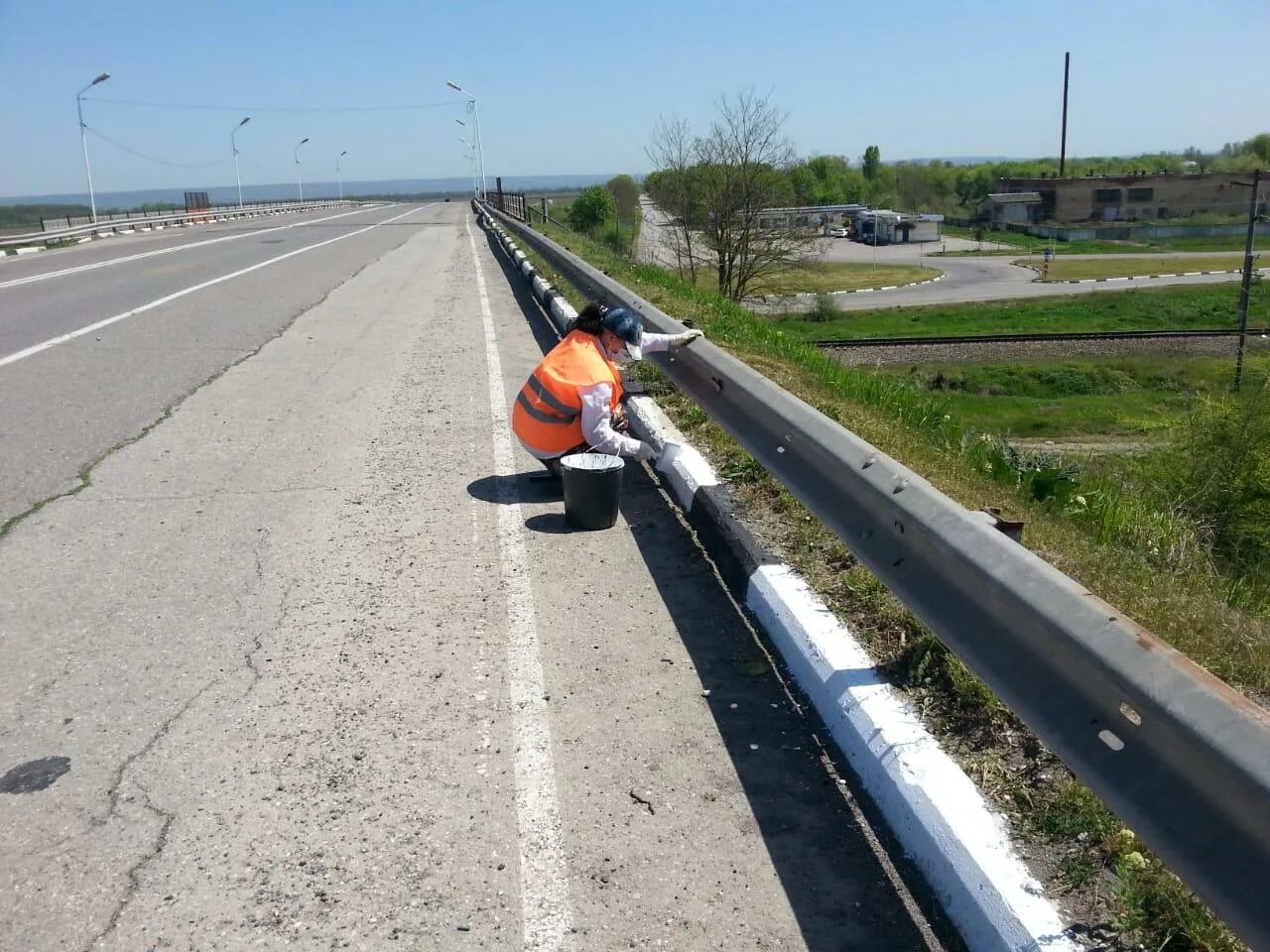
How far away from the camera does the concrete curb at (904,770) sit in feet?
8.21

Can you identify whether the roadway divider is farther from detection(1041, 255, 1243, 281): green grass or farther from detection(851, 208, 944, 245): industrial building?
detection(851, 208, 944, 245): industrial building

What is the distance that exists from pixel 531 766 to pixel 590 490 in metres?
2.41

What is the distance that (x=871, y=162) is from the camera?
16962 centimetres

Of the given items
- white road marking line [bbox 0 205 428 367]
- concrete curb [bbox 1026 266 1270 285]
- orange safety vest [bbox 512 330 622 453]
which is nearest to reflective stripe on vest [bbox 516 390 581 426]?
orange safety vest [bbox 512 330 622 453]

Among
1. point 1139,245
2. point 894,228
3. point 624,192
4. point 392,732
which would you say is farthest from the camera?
point 894,228

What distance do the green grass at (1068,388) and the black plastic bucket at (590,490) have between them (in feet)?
104

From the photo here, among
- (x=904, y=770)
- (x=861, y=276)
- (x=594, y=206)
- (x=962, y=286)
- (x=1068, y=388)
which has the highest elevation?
(x=594, y=206)

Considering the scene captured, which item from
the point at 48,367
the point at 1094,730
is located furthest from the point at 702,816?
the point at 48,367

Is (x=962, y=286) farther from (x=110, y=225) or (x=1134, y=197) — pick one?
(x=110, y=225)

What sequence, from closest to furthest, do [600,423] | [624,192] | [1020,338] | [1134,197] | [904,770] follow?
[904,770] < [600,423] < [1020,338] < [624,192] < [1134,197]

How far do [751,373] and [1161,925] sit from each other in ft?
12.5

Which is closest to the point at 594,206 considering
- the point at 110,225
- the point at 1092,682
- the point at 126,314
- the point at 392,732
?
the point at 110,225

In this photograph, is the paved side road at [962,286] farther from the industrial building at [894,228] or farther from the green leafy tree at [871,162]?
the green leafy tree at [871,162]

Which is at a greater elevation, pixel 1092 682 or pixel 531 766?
pixel 1092 682
